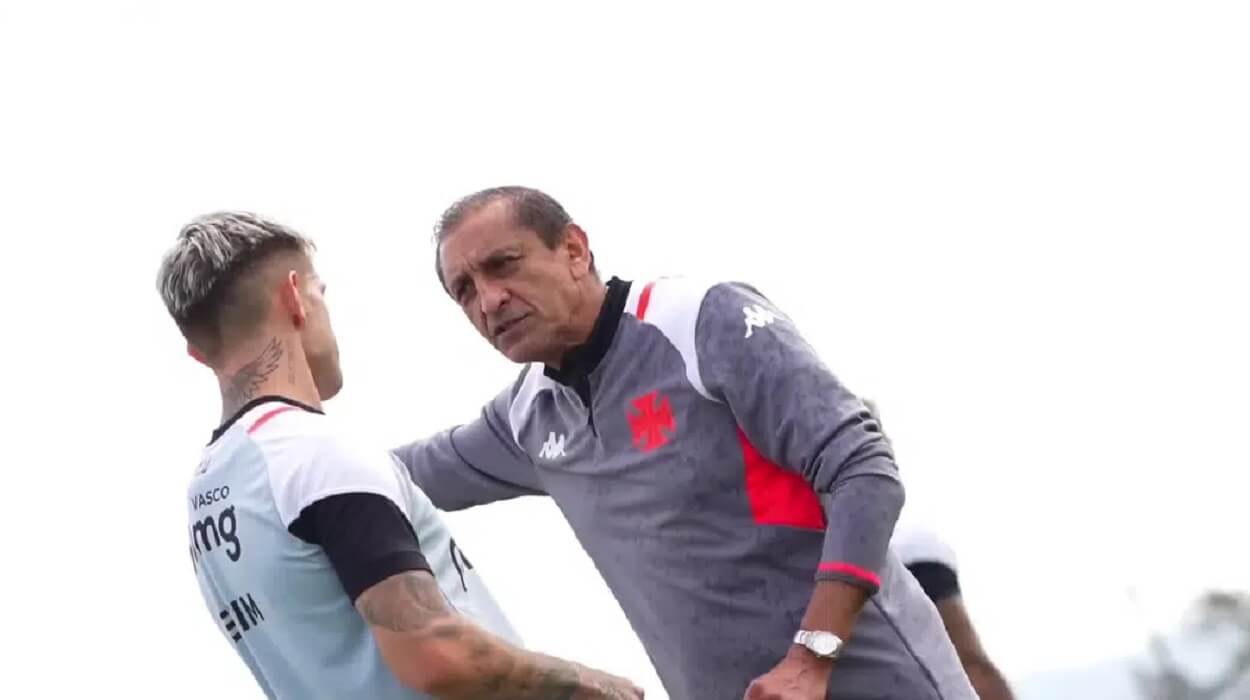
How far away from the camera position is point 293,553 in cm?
346

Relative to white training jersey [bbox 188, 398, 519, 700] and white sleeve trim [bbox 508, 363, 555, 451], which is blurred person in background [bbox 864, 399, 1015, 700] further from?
white training jersey [bbox 188, 398, 519, 700]

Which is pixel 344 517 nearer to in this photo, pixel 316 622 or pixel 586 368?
pixel 316 622

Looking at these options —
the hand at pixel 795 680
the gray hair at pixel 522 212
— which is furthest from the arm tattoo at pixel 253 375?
the hand at pixel 795 680

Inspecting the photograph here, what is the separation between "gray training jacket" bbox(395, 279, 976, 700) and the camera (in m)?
3.67

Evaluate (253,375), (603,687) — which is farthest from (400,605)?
(253,375)

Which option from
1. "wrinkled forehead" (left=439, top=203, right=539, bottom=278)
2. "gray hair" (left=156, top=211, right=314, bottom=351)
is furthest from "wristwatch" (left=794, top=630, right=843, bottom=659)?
"gray hair" (left=156, top=211, right=314, bottom=351)

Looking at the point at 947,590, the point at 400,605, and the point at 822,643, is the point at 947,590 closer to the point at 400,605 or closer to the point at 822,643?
the point at 822,643

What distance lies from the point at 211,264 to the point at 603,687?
1130 mm

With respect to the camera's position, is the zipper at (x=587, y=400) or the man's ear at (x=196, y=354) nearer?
the man's ear at (x=196, y=354)

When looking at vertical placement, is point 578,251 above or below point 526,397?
above

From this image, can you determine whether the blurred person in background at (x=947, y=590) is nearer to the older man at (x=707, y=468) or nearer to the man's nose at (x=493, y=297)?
the older man at (x=707, y=468)

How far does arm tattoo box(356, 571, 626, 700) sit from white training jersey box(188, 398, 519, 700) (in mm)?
46

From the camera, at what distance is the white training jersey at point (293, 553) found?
136 inches

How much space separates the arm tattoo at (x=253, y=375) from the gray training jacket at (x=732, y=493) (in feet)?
2.16
